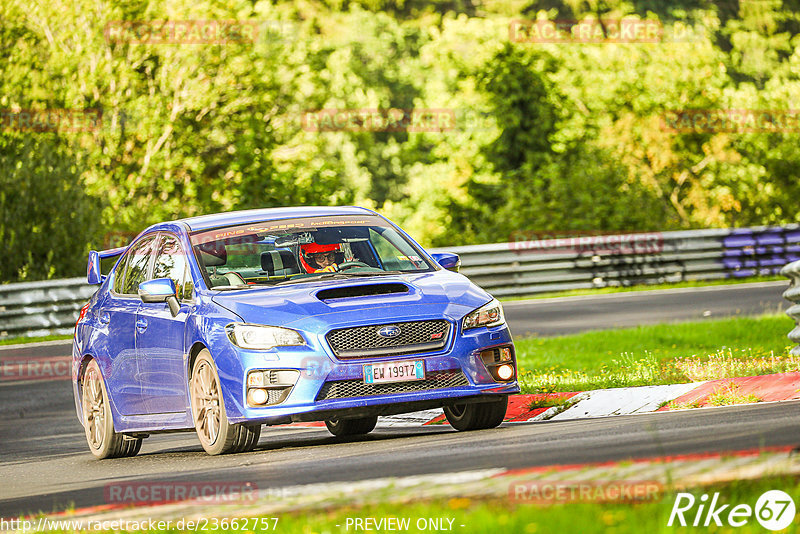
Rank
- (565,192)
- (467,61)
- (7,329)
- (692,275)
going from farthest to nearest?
(467,61) < (565,192) < (692,275) < (7,329)

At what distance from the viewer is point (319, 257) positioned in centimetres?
1020

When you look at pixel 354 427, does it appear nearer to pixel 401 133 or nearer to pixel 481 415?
pixel 481 415

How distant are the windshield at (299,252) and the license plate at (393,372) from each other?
41.0 inches

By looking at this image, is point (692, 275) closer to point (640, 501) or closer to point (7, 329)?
point (7, 329)

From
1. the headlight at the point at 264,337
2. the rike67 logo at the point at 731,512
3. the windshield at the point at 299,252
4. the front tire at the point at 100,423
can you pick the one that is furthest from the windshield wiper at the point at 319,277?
the rike67 logo at the point at 731,512

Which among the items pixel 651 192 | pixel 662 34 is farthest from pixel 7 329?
pixel 662 34

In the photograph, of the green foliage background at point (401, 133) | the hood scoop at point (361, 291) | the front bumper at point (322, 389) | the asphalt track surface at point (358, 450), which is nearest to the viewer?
the asphalt track surface at point (358, 450)

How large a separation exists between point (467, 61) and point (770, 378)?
43648 mm

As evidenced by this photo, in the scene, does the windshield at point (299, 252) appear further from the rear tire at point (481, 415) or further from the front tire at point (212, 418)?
the rear tire at point (481, 415)

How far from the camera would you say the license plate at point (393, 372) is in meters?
9.05

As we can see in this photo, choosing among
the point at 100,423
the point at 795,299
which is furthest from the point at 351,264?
the point at 795,299

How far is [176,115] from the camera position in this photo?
43.0m

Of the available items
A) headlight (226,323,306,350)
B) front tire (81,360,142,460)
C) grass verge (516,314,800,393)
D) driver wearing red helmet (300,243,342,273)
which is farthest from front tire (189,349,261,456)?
grass verge (516,314,800,393)

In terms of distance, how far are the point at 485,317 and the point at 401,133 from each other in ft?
182
